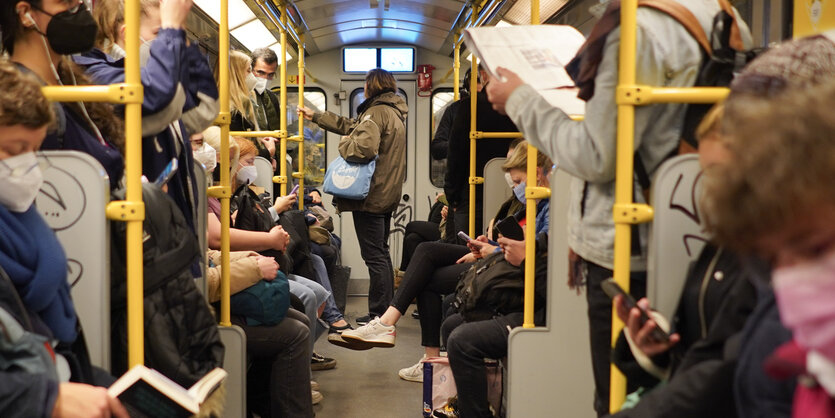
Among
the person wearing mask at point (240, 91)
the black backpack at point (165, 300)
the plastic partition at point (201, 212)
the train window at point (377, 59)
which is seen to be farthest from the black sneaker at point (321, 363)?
the train window at point (377, 59)

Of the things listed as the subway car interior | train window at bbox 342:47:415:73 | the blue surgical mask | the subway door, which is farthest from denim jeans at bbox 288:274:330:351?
train window at bbox 342:47:415:73

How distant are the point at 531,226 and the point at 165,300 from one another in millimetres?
1463

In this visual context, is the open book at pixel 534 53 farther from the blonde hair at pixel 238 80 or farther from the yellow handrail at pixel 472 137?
the blonde hair at pixel 238 80

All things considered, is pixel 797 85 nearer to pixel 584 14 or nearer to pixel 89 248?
pixel 89 248

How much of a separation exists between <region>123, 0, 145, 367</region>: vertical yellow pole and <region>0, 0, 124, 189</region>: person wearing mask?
16cm

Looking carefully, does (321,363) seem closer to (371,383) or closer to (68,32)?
(371,383)

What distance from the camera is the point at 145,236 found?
2.14m


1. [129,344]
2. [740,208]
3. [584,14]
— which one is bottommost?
[129,344]

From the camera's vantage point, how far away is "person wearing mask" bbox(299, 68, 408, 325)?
6109 millimetres

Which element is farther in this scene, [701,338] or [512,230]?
[512,230]

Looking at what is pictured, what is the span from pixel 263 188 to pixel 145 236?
8.63ft

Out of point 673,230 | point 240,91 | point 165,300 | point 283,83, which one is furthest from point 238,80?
point 673,230

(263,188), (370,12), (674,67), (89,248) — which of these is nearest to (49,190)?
(89,248)

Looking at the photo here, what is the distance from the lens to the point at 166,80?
2305mm
